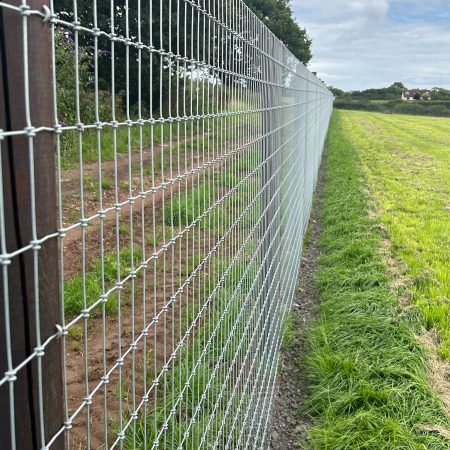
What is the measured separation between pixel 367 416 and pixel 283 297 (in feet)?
5.29

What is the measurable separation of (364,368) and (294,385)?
22.1 inches

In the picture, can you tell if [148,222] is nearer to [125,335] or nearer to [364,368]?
[125,335]

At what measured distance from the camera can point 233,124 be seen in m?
2.74

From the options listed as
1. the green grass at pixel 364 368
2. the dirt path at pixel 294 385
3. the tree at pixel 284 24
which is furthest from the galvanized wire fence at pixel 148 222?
the tree at pixel 284 24

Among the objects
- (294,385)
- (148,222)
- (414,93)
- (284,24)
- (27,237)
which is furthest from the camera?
(414,93)

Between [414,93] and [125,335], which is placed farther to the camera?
[414,93]

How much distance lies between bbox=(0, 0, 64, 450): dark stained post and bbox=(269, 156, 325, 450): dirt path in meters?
2.76

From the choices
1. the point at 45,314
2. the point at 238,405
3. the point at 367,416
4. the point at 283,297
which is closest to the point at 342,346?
the point at 283,297

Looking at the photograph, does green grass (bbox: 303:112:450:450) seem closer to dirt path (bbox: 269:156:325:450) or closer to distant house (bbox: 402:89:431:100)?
dirt path (bbox: 269:156:325:450)

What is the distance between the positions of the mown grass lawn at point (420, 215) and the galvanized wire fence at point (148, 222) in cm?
130

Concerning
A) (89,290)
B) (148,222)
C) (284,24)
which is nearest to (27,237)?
(89,290)

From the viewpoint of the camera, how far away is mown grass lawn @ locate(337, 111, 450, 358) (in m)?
5.21

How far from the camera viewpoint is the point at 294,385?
14.2 feet

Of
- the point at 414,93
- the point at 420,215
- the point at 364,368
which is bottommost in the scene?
the point at 364,368
